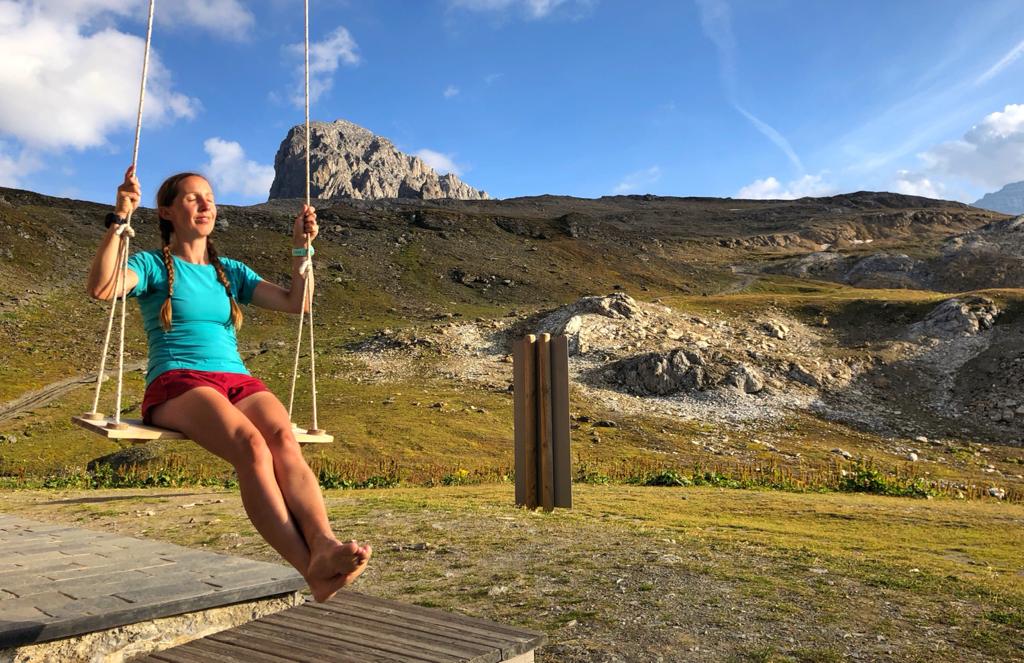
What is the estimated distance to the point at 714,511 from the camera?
14.2m

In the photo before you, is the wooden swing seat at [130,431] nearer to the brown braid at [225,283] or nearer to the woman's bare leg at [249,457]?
the woman's bare leg at [249,457]

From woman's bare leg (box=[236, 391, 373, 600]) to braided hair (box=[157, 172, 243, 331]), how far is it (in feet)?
2.28

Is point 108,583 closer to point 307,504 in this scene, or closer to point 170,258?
point 307,504

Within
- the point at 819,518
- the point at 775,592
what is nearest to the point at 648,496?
the point at 819,518

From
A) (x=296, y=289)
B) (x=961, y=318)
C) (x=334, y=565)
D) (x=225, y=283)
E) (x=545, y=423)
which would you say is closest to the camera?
(x=334, y=565)

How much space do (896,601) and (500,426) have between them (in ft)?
75.6

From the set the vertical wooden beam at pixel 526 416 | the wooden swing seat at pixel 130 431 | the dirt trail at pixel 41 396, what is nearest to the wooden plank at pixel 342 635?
the wooden swing seat at pixel 130 431

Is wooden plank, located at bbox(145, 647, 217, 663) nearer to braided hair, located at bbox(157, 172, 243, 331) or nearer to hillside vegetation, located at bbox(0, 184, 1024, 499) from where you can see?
braided hair, located at bbox(157, 172, 243, 331)

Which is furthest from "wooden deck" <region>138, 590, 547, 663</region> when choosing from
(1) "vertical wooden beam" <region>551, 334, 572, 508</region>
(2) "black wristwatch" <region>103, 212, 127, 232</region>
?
(1) "vertical wooden beam" <region>551, 334, 572, 508</region>

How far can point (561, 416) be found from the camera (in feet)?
38.3

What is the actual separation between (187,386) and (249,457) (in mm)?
583

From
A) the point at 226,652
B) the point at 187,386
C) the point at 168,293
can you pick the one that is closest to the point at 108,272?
the point at 168,293

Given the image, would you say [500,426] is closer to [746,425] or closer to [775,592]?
[746,425]

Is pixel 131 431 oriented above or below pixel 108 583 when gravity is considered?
above
